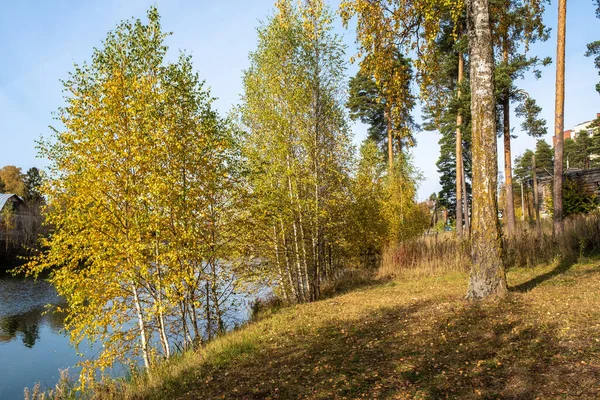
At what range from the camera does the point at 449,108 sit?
62.9 feet

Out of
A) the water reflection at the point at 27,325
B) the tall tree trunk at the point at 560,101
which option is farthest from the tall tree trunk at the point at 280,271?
the tall tree trunk at the point at 560,101

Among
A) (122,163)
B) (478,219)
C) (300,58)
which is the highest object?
(300,58)

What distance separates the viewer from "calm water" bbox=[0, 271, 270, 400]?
10.3 metres

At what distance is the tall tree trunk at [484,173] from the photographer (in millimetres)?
6484

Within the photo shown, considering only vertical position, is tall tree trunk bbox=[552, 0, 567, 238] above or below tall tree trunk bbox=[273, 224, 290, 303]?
above

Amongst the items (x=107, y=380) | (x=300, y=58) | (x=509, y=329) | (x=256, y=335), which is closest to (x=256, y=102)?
(x=300, y=58)

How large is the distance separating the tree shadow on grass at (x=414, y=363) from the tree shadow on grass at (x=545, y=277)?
1.45m

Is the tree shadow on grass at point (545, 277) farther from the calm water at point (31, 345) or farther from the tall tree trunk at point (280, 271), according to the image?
the calm water at point (31, 345)

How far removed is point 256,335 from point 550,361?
4.72m

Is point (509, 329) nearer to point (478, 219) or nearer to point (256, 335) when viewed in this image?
point (478, 219)

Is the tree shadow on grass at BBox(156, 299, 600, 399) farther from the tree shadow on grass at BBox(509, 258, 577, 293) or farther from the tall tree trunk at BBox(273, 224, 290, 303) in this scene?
the tall tree trunk at BBox(273, 224, 290, 303)

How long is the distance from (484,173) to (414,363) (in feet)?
12.0

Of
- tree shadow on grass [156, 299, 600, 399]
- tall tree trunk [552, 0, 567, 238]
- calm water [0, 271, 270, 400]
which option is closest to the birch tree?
calm water [0, 271, 270, 400]

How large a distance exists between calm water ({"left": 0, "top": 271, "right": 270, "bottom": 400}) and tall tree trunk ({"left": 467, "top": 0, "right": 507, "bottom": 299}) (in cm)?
618
